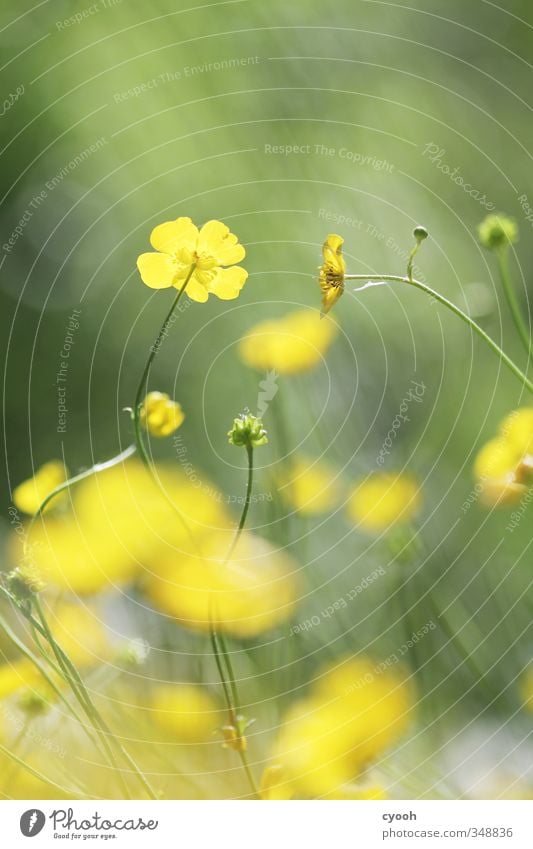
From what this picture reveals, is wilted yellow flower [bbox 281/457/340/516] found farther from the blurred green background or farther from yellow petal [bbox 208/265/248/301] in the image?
yellow petal [bbox 208/265/248/301]

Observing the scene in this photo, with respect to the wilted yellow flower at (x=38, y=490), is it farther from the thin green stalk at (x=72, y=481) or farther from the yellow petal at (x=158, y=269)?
the yellow petal at (x=158, y=269)

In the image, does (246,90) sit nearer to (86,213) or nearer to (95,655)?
(86,213)

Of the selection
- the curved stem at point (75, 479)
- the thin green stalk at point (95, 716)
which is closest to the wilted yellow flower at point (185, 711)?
the thin green stalk at point (95, 716)

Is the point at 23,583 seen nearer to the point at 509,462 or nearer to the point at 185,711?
the point at 185,711

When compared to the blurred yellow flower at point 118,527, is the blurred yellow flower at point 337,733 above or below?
below

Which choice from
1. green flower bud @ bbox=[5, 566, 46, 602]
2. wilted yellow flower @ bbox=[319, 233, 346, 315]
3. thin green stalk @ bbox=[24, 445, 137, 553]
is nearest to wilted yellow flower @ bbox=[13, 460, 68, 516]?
thin green stalk @ bbox=[24, 445, 137, 553]
